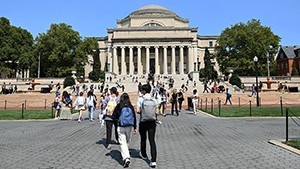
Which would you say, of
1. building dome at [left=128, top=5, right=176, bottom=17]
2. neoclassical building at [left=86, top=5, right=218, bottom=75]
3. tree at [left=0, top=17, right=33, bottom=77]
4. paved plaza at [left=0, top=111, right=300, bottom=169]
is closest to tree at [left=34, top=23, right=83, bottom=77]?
tree at [left=0, top=17, right=33, bottom=77]

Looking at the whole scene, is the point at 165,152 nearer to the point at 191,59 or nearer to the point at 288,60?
Answer: the point at 191,59

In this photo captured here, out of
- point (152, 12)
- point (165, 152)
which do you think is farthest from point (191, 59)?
point (165, 152)

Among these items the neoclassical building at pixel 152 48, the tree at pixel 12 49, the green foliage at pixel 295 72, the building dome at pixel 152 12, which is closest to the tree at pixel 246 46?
the green foliage at pixel 295 72

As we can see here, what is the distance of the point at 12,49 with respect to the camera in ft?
216

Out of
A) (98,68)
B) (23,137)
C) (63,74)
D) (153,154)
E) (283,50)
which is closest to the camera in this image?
(153,154)

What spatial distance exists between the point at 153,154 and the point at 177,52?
79.5m

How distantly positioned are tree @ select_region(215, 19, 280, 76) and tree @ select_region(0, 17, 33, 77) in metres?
48.1

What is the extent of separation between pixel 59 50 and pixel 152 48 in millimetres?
27857

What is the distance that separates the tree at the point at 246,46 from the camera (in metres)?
65.2

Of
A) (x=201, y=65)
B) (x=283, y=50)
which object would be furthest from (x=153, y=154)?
(x=201, y=65)

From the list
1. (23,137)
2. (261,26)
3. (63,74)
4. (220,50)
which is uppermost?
(261,26)

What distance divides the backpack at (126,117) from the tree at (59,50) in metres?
63.9

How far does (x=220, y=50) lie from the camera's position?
70875mm

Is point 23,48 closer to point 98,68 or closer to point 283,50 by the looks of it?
point 98,68
